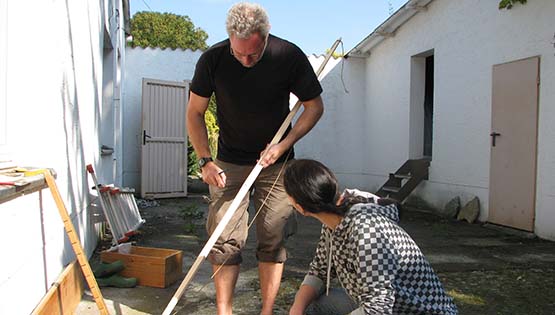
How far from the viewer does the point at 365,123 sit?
994cm

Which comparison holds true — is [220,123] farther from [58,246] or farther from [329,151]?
[329,151]

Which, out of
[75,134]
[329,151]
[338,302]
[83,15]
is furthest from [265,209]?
[329,151]

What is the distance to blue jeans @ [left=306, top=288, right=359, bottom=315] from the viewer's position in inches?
78.1

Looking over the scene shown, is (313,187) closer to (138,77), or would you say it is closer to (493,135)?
(493,135)

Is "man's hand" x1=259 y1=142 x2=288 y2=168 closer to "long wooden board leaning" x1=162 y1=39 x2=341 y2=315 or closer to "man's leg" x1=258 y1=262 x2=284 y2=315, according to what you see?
"long wooden board leaning" x1=162 y1=39 x2=341 y2=315

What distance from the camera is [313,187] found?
171cm

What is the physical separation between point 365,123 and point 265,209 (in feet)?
24.9

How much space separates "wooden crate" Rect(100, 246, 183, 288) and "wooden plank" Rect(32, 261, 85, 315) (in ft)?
1.06

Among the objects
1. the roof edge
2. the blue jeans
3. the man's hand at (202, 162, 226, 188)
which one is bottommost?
the blue jeans

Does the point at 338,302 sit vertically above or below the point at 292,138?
below

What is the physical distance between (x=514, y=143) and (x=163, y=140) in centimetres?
543

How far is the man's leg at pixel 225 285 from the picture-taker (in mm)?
2479

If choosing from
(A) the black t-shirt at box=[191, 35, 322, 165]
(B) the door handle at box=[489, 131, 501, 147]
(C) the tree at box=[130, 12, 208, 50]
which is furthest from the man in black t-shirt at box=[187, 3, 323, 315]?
(C) the tree at box=[130, 12, 208, 50]

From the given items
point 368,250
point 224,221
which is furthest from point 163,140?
point 368,250
